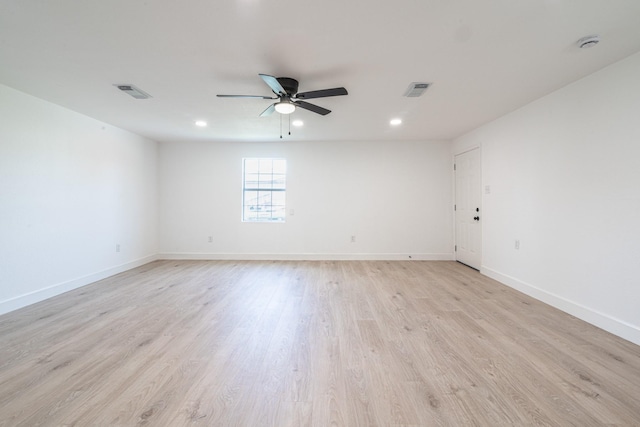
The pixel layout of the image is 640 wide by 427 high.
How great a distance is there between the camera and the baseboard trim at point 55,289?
2.82m

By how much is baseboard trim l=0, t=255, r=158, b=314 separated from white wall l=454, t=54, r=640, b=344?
248 inches

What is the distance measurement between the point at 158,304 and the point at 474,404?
10.8 ft

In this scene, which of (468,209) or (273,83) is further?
(468,209)

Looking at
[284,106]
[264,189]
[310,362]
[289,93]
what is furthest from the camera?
[264,189]

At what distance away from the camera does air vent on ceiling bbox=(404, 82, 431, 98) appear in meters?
2.74

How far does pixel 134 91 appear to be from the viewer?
2.91 metres

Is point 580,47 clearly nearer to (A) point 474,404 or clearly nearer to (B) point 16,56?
(A) point 474,404

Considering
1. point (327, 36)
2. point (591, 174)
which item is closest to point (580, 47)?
point (591, 174)

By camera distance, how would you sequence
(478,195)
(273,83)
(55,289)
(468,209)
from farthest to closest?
(468,209), (478,195), (55,289), (273,83)

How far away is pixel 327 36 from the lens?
1960 mm

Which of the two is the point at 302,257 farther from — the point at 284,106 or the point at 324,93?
the point at 324,93

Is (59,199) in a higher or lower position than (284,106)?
lower

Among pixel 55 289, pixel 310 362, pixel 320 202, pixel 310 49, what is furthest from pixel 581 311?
pixel 55 289

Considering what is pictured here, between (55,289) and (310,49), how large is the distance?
438cm
